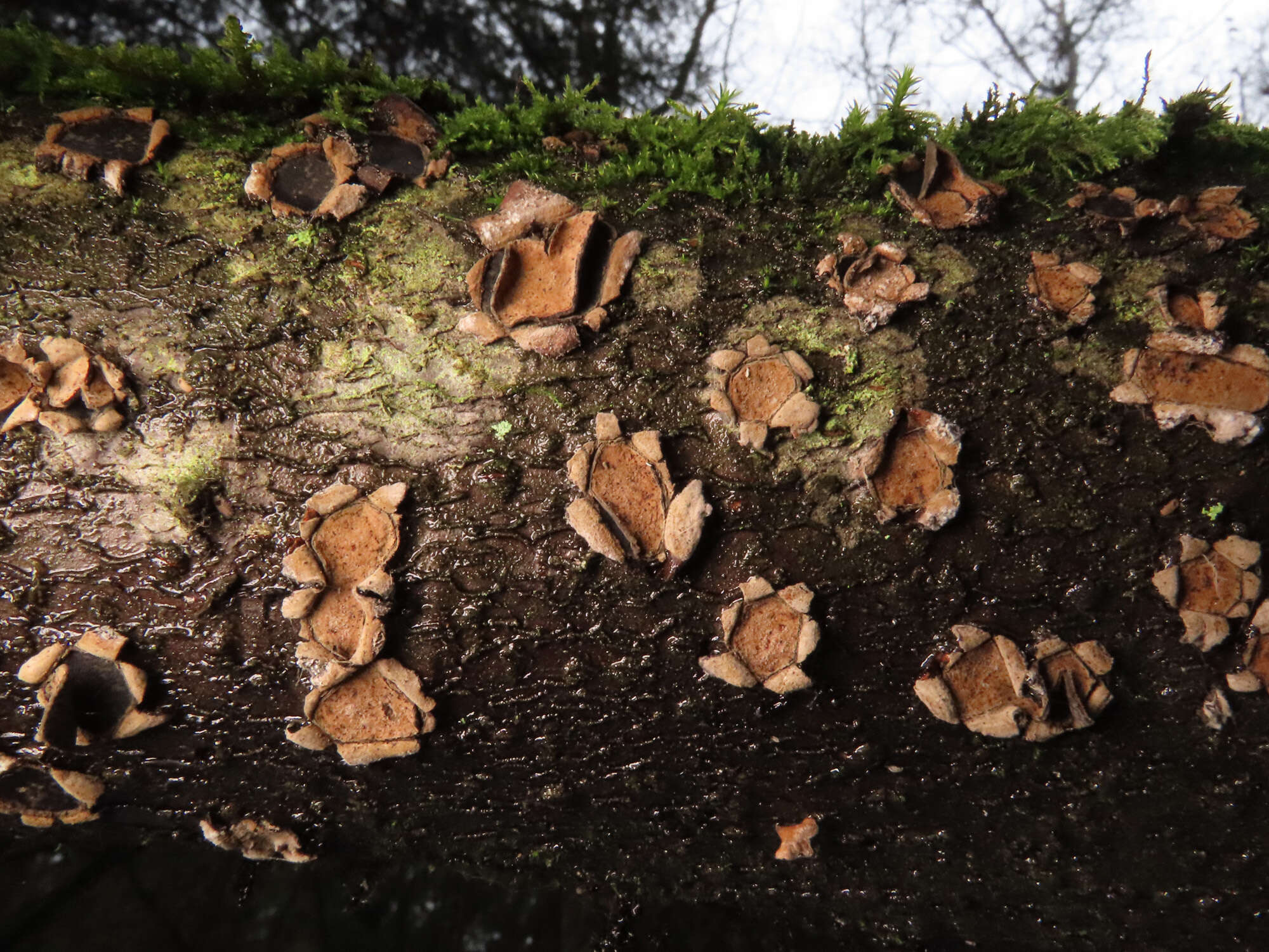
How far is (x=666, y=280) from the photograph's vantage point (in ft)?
3.47

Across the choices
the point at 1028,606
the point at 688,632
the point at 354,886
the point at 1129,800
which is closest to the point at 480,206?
the point at 688,632

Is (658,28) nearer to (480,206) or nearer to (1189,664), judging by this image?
Result: (480,206)

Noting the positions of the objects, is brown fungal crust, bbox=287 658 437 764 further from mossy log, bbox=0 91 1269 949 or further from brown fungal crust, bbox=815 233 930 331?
brown fungal crust, bbox=815 233 930 331

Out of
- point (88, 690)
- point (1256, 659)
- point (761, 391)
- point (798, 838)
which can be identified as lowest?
point (798, 838)

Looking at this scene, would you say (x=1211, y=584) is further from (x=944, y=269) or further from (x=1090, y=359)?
(x=944, y=269)

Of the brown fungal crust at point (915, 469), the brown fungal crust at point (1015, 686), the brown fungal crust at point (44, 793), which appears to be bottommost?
the brown fungal crust at point (44, 793)

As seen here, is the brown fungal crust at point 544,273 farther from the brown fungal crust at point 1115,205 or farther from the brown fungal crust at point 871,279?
the brown fungal crust at point 1115,205

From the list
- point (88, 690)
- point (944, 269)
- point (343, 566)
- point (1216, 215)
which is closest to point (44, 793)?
point (88, 690)

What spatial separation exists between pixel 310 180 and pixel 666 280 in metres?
0.61

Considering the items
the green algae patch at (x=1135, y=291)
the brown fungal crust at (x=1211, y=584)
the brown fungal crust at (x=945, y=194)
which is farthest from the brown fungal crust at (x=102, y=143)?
the brown fungal crust at (x=1211, y=584)

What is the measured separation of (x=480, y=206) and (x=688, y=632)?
0.76 m

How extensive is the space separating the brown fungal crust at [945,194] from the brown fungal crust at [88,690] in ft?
4.74

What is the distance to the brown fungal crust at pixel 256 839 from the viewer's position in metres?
1.34

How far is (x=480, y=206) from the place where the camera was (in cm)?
110
